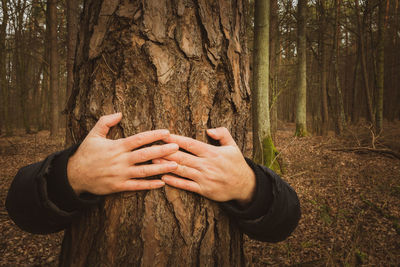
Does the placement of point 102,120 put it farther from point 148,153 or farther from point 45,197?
point 45,197

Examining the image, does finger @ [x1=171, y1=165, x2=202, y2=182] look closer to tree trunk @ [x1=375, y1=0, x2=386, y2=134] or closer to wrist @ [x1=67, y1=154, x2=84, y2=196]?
wrist @ [x1=67, y1=154, x2=84, y2=196]

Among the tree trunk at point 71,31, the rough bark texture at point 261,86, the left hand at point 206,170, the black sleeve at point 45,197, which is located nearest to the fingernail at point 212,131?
the left hand at point 206,170

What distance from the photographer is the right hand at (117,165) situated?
924 mm

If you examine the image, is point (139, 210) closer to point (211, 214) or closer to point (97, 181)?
point (97, 181)

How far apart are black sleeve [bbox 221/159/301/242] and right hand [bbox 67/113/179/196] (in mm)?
453

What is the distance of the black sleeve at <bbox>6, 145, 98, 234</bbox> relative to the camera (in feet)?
3.07

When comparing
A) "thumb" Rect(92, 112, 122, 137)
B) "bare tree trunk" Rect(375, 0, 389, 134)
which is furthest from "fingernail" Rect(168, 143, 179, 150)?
"bare tree trunk" Rect(375, 0, 389, 134)

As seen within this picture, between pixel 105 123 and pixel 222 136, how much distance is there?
24.6 inches

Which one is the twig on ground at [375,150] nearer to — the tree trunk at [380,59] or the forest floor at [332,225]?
the forest floor at [332,225]

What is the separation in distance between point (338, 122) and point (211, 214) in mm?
11395

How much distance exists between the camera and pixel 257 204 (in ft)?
3.43

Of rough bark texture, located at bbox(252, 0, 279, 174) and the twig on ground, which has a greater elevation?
rough bark texture, located at bbox(252, 0, 279, 174)

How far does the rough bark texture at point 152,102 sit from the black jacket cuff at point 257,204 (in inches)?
3.6

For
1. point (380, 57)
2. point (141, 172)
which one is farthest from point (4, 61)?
point (380, 57)
